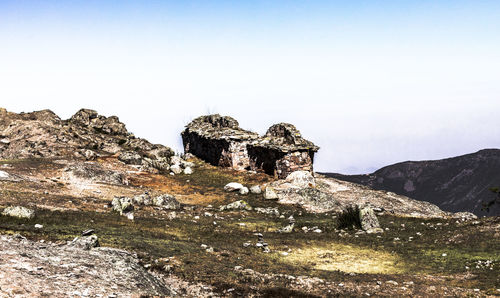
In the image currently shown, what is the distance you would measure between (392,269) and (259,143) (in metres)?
49.7

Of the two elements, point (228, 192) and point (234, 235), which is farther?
point (228, 192)

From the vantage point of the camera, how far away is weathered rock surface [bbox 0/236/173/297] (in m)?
11.6

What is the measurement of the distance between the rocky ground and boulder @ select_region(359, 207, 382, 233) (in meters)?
0.30

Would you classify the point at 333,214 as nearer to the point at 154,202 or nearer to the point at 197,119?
the point at 154,202

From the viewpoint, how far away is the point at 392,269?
22906 mm

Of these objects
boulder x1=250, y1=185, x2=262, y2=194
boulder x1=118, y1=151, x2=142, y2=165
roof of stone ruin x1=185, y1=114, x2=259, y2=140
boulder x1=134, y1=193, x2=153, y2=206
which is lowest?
boulder x1=134, y1=193, x2=153, y2=206

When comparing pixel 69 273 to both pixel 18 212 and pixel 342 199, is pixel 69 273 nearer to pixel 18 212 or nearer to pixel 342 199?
pixel 18 212

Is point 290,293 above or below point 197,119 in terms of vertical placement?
below

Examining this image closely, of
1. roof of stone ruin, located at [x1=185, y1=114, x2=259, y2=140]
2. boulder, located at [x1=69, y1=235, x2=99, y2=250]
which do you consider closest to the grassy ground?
boulder, located at [x1=69, y1=235, x2=99, y2=250]

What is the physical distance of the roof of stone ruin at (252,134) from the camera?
67375 millimetres

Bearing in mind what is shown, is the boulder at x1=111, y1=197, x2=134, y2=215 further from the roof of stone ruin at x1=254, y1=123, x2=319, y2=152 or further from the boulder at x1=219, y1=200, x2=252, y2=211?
the roof of stone ruin at x1=254, y1=123, x2=319, y2=152

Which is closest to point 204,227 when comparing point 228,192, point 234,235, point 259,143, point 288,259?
point 234,235

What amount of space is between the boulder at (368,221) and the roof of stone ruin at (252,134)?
99.9 ft

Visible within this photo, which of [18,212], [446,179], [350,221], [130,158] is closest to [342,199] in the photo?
[350,221]
